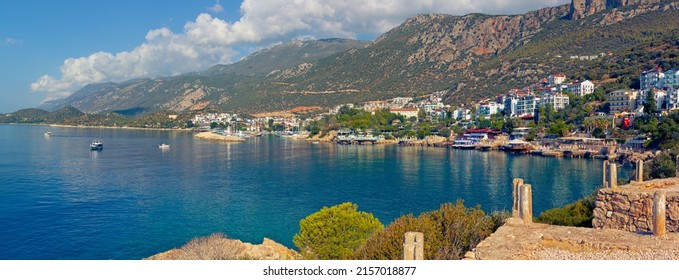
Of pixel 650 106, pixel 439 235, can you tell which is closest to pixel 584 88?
pixel 650 106

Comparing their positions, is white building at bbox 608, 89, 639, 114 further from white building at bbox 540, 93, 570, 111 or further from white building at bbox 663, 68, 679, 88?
white building at bbox 540, 93, 570, 111

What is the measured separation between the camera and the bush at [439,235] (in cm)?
1057

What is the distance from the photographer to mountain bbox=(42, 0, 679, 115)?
91.2 metres

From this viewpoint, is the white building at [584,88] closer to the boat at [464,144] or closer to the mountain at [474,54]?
the mountain at [474,54]

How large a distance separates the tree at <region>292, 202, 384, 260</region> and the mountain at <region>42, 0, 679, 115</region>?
71.6m

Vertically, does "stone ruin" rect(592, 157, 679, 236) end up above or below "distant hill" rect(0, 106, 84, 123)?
below

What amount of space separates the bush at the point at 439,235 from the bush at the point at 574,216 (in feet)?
9.88

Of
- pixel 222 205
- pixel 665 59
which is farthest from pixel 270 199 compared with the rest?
pixel 665 59

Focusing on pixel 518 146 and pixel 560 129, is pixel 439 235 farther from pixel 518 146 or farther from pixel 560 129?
pixel 560 129

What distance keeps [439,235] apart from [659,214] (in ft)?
13.7

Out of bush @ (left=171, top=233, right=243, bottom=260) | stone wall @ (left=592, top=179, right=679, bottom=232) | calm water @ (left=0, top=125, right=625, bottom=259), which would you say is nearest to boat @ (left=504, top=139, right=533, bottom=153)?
calm water @ (left=0, top=125, right=625, bottom=259)

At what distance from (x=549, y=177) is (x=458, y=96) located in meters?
64.9

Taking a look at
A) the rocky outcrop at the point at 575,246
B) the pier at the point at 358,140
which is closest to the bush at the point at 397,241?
the rocky outcrop at the point at 575,246

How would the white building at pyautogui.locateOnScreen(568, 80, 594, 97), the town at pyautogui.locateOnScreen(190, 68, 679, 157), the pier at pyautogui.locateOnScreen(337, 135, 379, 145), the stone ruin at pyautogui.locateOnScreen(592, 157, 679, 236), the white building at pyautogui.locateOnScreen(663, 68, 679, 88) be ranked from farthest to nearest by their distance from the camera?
the pier at pyautogui.locateOnScreen(337, 135, 379, 145)
the white building at pyautogui.locateOnScreen(568, 80, 594, 97)
the white building at pyautogui.locateOnScreen(663, 68, 679, 88)
the town at pyautogui.locateOnScreen(190, 68, 679, 157)
the stone ruin at pyautogui.locateOnScreen(592, 157, 679, 236)
